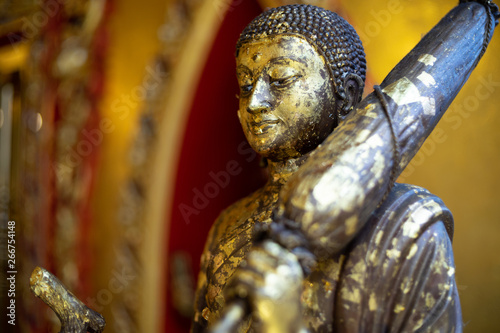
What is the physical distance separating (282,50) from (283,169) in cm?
34

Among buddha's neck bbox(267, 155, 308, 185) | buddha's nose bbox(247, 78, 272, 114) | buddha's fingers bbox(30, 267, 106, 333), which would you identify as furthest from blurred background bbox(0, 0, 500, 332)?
buddha's fingers bbox(30, 267, 106, 333)

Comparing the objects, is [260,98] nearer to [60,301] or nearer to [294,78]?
[294,78]

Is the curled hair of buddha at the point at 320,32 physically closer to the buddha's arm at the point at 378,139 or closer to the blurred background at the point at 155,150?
the buddha's arm at the point at 378,139

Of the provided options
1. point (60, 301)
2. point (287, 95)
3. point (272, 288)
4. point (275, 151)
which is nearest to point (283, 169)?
point (275, 151)

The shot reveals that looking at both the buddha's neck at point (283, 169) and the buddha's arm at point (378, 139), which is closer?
the buddha's arm at point (378, 139)

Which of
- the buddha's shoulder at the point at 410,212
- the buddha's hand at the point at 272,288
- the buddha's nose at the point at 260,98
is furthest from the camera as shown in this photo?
the buddha's nose at the point at 260,98

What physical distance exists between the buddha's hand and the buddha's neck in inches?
19.2

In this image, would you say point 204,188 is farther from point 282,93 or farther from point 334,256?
point 334,256

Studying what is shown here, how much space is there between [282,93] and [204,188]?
997 millimetres

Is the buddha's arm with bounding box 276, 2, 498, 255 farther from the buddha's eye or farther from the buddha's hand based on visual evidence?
the buddha's eye

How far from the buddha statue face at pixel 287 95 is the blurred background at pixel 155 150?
69 centimetres

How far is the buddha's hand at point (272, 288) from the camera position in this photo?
972 millimetres

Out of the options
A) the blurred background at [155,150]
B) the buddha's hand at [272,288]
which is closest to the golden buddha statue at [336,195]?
the buddha's hand at [272,288]

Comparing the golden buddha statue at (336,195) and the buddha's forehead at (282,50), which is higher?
the buddha's forehead at (282,50)
